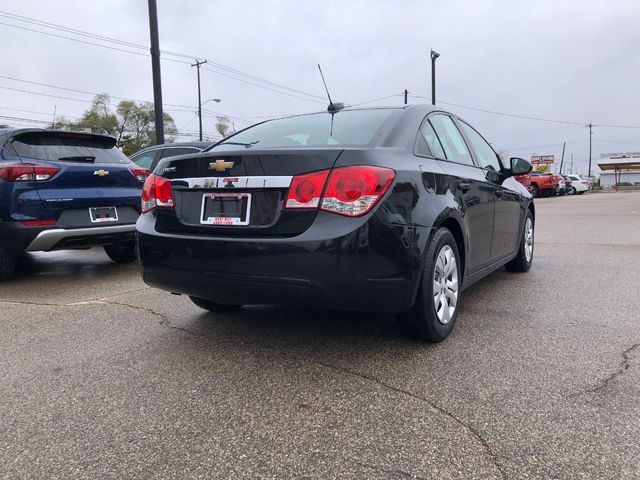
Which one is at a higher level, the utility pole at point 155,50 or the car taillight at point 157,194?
the utility pole at point 155,50

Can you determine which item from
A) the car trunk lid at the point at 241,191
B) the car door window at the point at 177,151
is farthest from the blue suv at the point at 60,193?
the car trunk lid at the point at 241,191

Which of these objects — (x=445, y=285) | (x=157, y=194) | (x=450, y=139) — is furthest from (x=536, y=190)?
(x=157, y=194)

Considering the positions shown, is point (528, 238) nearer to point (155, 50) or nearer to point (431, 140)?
point (431, 140)

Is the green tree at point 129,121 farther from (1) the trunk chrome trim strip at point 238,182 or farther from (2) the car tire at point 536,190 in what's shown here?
(1) the trunk chrome trim strip at point 238,182

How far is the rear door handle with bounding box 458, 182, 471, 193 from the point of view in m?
3.48

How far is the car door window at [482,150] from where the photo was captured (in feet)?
14.2

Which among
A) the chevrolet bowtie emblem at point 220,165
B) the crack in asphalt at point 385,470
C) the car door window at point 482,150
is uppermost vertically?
the car door window at point 482,150

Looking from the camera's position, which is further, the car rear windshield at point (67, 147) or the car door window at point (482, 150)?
the car rear windshield at point (67, 147)

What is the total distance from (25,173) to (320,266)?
372cm

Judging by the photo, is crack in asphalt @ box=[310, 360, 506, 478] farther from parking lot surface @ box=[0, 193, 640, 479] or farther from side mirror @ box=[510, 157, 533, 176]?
side mirror @ box=[510, 157, 533, 176]

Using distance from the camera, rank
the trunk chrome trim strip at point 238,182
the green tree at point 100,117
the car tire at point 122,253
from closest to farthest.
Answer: the trunk chrome trim strip at point 238,182, the car tire at point 122,253, the green tree at point 100,117

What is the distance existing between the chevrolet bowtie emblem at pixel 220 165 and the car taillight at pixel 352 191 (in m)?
0.61

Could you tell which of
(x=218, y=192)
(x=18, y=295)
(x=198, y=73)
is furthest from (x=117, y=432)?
(x=198, y=73)

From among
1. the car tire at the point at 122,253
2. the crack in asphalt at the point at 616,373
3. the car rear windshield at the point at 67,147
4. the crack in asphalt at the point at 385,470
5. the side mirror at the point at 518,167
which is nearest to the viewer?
the crack in asphalt at the point at 385,470
